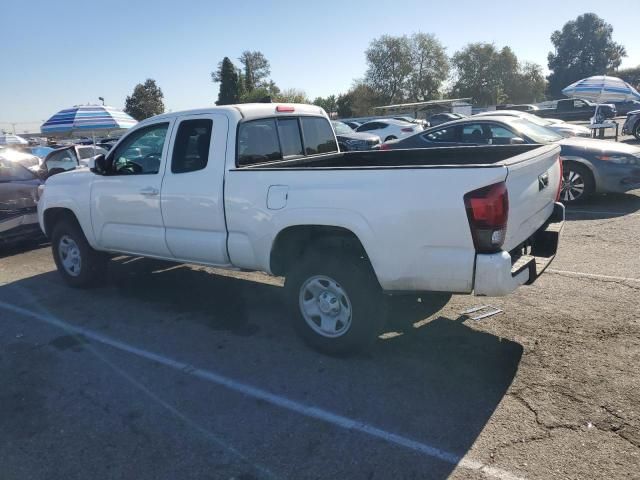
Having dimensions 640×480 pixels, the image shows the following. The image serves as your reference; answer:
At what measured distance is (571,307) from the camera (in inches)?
190

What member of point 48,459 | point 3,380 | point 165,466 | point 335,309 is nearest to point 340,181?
point 335,309

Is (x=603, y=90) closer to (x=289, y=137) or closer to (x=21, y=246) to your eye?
(x=289, y=137)

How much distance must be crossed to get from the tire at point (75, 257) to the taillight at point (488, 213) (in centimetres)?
468

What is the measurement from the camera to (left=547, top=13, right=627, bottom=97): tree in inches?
3388

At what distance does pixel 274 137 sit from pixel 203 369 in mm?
2368

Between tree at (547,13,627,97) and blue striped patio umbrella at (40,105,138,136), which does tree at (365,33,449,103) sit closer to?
tree at (547,13,627,97)

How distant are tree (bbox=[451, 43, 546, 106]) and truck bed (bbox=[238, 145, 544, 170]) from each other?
81073 mm

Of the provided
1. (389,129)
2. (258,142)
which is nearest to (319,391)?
(258,142)

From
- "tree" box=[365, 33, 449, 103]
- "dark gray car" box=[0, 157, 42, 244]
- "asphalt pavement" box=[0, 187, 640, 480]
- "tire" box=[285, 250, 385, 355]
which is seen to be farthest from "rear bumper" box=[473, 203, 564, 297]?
"tree" box=[365, 33, 449, 103]

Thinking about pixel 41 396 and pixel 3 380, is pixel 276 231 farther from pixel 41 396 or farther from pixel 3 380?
pixel 3 380

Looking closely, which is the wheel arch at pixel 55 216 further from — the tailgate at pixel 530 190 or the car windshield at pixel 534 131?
→ the car windshield at pixel 534 131

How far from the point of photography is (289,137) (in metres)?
5.34

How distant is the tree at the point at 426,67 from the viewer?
265 ft

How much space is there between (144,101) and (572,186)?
71.2 metres
